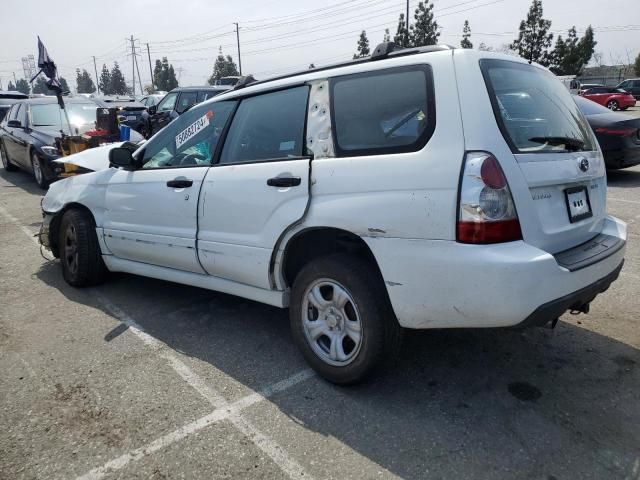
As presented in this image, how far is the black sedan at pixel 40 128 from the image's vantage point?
9.47m

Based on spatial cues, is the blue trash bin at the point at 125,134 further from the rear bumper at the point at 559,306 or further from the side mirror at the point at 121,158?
the rear bumper at the point at 559,306

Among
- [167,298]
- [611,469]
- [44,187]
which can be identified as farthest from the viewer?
[44,187]

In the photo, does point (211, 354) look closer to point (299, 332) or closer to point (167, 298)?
point (299, 332)

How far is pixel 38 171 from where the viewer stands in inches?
386

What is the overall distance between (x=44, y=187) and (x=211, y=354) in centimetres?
823

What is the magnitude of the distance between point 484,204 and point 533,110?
0.80 metres

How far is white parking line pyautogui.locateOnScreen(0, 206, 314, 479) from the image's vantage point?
2.32 meters

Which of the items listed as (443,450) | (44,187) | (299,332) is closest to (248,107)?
(299,332)

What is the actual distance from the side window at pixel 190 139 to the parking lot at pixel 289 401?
124 cm

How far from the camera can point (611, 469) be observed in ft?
7.22

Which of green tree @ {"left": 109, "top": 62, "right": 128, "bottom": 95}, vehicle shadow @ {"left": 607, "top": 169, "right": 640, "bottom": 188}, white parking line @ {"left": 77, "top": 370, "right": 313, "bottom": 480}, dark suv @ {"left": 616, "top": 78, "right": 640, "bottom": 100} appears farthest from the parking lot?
green tree @ {"left": 109, "top": 62, "right": 128, "bottom": 95}

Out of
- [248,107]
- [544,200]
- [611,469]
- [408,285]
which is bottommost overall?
[611,469]

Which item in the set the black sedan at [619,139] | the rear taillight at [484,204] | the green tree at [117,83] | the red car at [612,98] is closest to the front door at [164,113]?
the black sedan at [619,139]

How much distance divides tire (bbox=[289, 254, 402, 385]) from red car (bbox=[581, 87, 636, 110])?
96.9 ft
